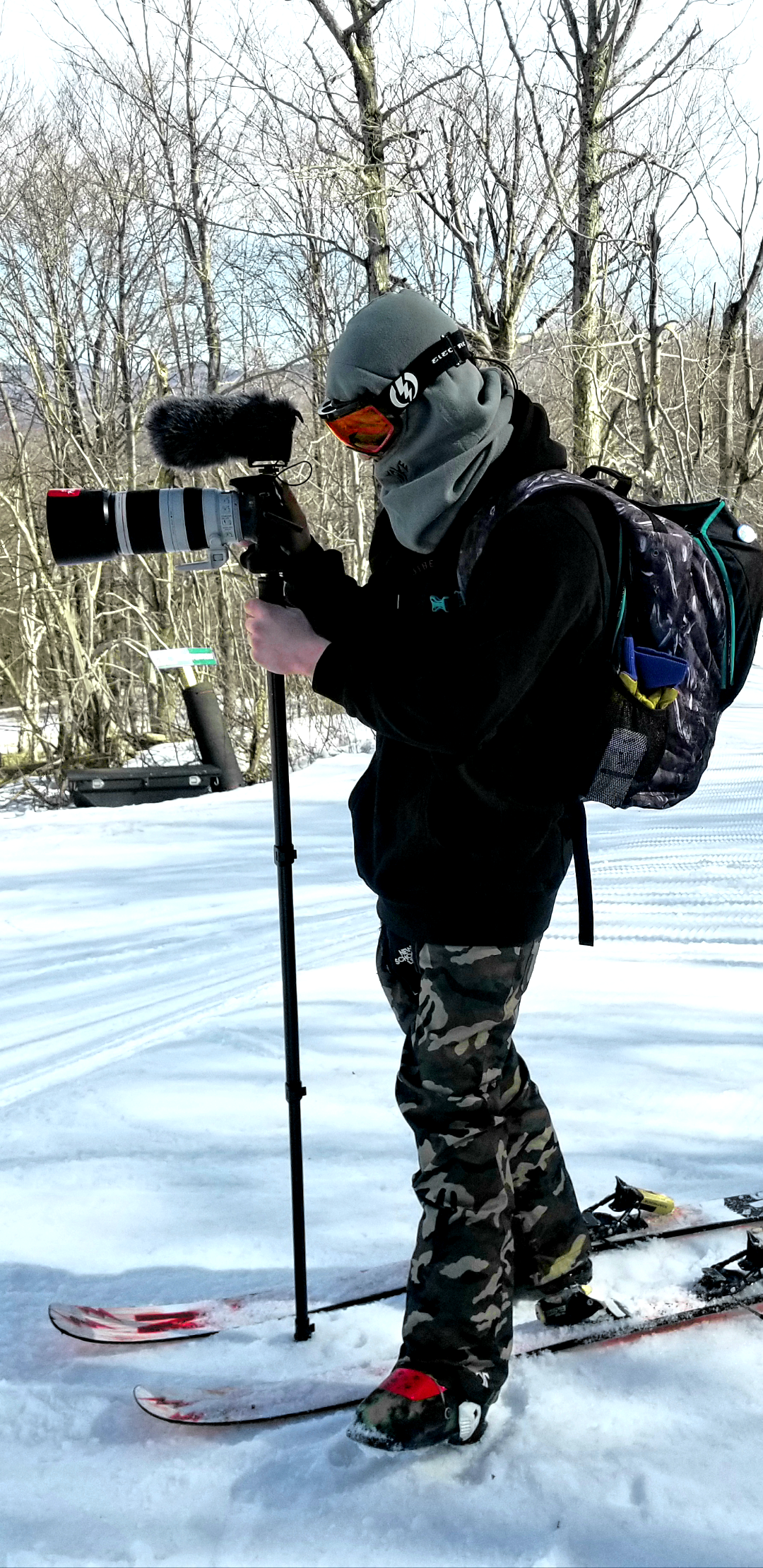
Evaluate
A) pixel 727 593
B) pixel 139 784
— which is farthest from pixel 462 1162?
pixel 139 784

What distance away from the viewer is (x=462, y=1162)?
1644 mm

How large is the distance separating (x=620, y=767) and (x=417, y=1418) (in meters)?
0.97

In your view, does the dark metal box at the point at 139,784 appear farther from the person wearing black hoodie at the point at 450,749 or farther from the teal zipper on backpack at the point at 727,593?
the teal zipper on backpack at the point at 727,593

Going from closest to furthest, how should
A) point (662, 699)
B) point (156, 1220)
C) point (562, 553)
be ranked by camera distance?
point (562, 553)
point (662, 699)
point (156, 1220)

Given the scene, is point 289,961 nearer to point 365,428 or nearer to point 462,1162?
point 462,1162

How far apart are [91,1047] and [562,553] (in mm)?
2619

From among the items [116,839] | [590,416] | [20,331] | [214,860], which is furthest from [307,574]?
[20,331]

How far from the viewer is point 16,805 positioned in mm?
13930

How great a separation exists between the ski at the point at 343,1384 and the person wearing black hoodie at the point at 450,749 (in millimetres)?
142

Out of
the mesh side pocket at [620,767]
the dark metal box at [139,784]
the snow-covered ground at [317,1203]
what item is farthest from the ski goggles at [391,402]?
the dark metal box at [139,784]

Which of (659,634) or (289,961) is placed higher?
(659,634)

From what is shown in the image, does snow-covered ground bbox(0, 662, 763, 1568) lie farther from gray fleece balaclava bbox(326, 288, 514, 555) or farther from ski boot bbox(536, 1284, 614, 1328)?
gray fleece balaclava bbox(326, 288, 514, 555)

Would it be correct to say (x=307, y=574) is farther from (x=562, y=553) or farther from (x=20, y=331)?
(x=20, y=331)

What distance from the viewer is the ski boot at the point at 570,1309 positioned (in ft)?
6.23
